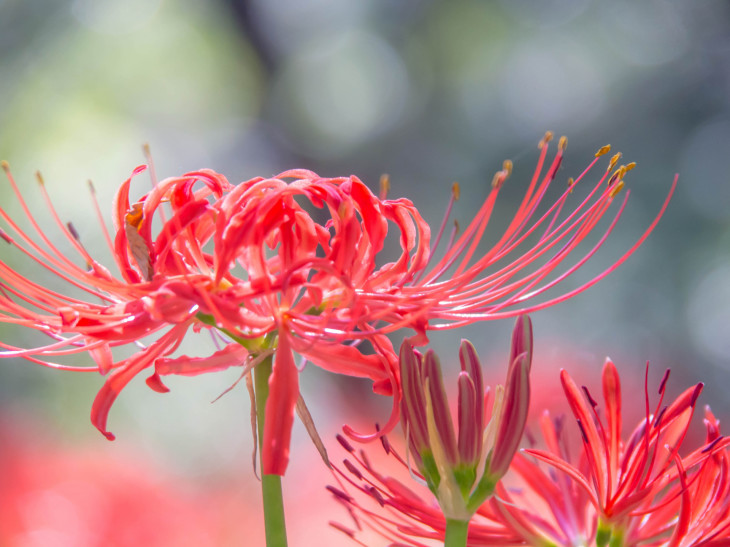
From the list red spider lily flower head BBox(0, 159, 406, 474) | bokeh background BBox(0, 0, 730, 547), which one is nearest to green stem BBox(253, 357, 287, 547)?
red spider lily flower head BBox(0, 159, 406, 474)

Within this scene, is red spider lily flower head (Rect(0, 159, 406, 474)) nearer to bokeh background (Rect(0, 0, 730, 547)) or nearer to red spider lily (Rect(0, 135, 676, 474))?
red spider lily (Rect(0, 135, 676, 474))

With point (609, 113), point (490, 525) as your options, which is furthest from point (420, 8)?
point (490, 525)

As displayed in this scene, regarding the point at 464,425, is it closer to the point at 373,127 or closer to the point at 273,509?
the point at 273,509

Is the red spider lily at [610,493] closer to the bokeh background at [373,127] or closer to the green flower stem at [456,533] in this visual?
the green flower stem at [456,533]

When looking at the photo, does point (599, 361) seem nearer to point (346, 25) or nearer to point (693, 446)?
point (693, 446)

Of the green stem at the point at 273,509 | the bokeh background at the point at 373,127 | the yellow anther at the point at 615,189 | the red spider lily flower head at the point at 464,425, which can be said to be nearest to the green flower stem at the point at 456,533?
the red spider lily flower head at the point at 464,425
